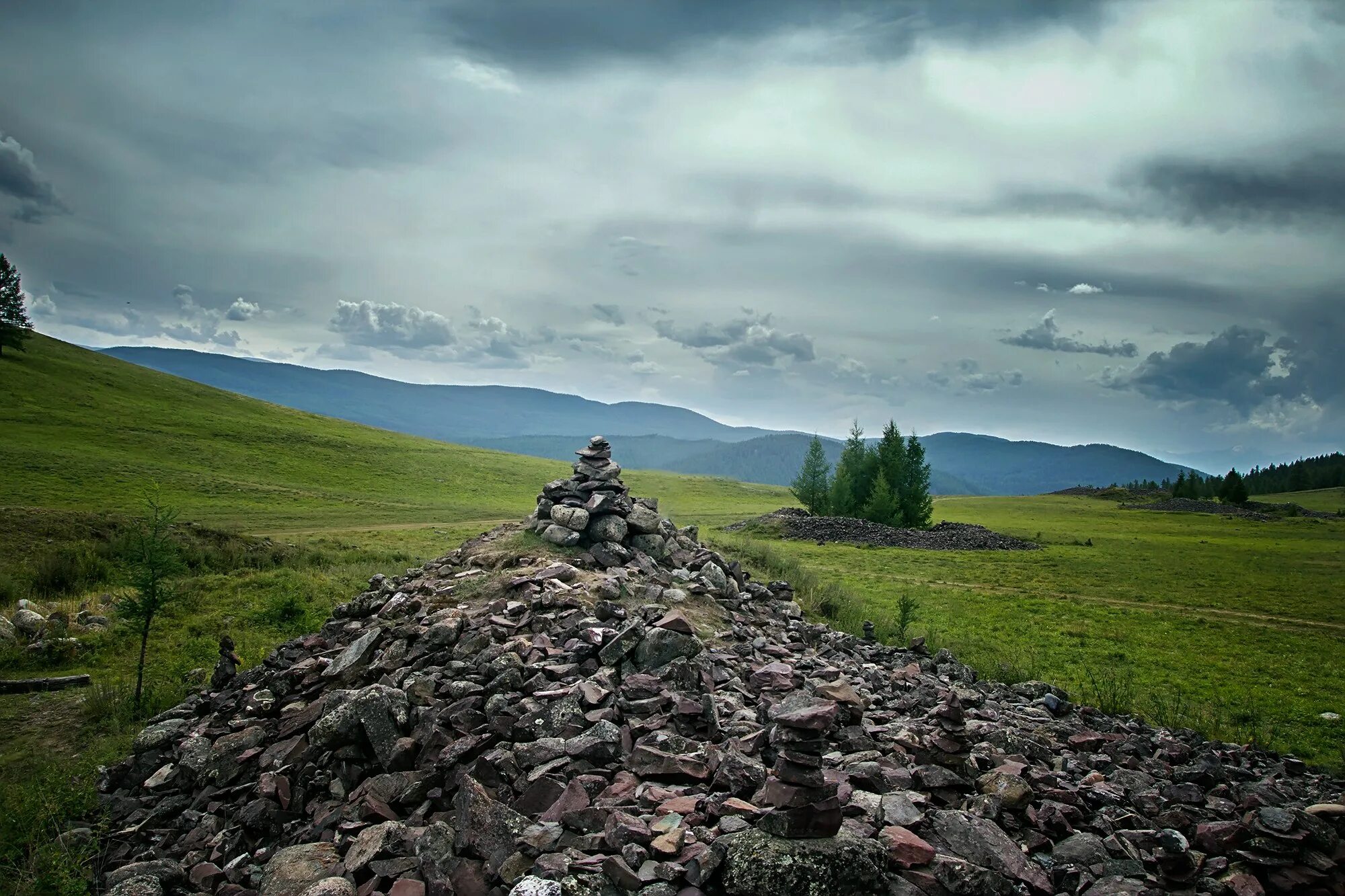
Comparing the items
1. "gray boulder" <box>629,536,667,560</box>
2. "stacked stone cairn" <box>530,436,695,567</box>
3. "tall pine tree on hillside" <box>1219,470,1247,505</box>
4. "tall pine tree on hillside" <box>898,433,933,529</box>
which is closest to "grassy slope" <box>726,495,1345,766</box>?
"gray boulder" <box>629,536,667,560</box>

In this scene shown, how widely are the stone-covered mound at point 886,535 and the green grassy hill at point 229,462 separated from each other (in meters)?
12.4

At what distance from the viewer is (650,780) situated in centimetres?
842

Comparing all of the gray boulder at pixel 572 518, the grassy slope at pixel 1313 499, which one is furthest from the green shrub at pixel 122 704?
the grassy slope at pixel 1313 499

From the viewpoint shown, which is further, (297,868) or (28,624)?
(28,624)

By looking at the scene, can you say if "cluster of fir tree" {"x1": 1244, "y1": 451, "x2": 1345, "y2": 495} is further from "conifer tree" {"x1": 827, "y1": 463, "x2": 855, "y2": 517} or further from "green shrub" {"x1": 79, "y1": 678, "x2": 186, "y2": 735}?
"green shrub" {"x1": 79, "y1": 678, "x2": 186, "y2": 735}

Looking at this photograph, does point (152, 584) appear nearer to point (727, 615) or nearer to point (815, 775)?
point (727, 615)

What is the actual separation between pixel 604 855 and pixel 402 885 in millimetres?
2213

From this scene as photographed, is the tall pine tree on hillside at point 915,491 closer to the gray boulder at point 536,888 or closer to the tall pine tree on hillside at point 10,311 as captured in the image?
the gray boulder at point 536,888

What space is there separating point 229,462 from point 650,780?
3158 inches

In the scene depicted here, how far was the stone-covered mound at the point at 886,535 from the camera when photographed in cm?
5362

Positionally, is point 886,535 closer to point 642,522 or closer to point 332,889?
point 642,522

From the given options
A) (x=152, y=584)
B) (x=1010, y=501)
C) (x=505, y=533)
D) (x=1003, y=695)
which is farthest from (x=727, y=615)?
(x=1010, y=501)

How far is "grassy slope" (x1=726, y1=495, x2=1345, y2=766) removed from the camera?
17.0m

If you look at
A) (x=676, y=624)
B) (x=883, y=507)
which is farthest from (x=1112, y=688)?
(x=883, y=507)
